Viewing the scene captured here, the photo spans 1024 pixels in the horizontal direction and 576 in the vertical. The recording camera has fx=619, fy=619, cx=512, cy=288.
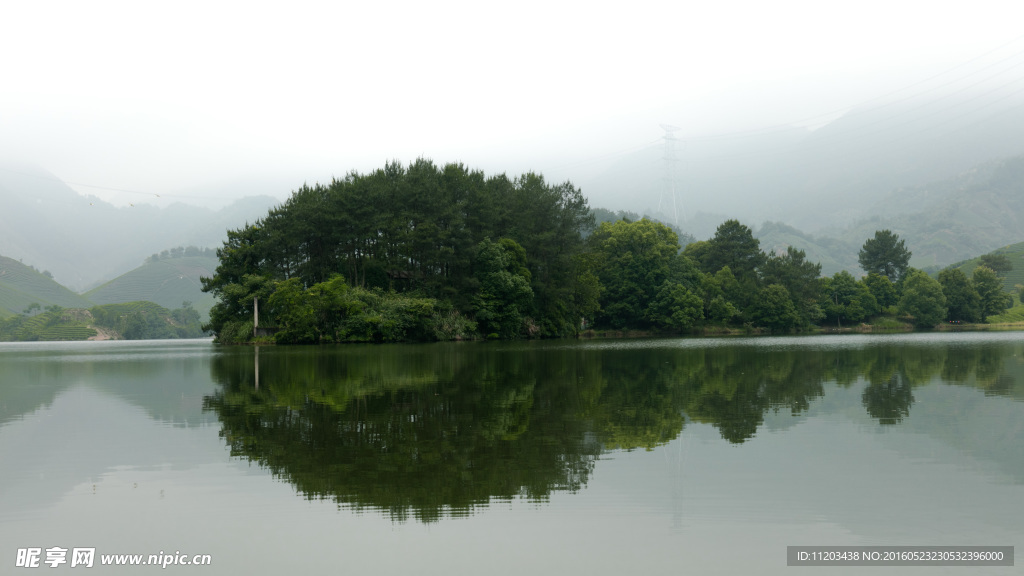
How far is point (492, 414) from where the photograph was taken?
38.9ft

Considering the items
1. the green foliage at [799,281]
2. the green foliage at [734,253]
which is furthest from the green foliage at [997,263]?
the green foliage at [734,253]

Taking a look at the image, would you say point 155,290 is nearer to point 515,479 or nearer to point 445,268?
point 445,268

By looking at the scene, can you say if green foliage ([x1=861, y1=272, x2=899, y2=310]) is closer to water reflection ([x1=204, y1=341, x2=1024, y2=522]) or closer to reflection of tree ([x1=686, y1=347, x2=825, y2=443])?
water reflection ([x1=204, y1=341, x2=1024, y2=522])

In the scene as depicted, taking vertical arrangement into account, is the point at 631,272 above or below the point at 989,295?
above

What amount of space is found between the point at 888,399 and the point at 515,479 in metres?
10.2

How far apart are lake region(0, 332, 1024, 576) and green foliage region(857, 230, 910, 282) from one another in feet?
384

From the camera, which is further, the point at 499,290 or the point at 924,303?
the point at 924,303

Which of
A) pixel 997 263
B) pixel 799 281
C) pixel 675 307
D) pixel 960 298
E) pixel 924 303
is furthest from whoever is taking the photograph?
pixel 997 263

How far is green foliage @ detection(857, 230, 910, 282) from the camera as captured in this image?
11594 centimetres

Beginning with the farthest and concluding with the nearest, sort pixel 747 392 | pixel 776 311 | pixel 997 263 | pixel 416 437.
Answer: pixel 997 263 → pixel 776 311 → pixel 747 392 → pixel 416 437

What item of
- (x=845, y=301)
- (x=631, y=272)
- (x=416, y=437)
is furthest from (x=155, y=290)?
(x=416, y=437)

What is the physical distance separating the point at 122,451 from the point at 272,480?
146 inches

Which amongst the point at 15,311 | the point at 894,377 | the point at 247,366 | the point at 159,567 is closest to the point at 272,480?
the point at 159,567

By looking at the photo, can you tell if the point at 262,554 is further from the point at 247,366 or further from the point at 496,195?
the point at 496,195
